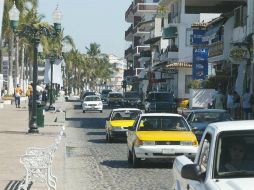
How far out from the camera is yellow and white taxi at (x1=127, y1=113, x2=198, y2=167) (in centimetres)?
1809

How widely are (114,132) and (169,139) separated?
9.39 metres

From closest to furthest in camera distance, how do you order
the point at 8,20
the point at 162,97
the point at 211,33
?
the point at 162,97 < the point at 211,33 < the point at 8,20

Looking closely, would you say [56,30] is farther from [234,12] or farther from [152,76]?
[152,76]

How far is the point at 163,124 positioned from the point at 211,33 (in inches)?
1405

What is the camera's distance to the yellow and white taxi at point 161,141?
1809 cm

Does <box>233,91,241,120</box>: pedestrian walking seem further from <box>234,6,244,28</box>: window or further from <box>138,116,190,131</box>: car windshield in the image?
<box>138,116,190,131</box>: car windshield

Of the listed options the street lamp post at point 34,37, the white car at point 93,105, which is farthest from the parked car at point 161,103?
the street lamp post at point 34,37

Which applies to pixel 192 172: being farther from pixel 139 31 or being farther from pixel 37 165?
pixel 139 31

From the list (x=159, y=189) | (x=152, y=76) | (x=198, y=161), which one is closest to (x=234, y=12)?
(x=159, y=189)

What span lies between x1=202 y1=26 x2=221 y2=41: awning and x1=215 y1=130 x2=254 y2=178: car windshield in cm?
4588

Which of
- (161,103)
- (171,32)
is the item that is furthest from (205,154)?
(171,32)

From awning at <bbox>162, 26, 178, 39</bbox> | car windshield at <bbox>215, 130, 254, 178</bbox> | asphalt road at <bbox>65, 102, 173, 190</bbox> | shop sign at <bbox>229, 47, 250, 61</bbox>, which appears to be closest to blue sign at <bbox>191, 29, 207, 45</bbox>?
shop sign at <bbox>229, 47, 250, 61</bbox>

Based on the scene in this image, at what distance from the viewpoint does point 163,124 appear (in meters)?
19.7

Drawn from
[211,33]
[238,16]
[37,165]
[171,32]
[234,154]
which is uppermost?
[171,32]
